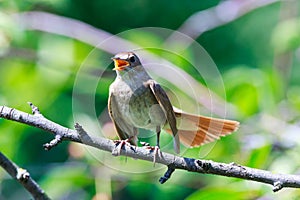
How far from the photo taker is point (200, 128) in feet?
8.92

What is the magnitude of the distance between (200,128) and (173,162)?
656 mm

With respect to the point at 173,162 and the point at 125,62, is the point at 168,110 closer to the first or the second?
the point at 125,62

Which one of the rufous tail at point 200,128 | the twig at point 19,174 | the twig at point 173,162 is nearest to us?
the twig at point 19,174

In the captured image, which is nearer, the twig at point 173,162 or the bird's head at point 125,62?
the twig at point 173,162

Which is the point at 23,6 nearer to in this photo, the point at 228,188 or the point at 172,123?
the point at 172,123

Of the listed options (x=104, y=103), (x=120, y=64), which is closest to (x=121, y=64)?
(x=120, y=64)

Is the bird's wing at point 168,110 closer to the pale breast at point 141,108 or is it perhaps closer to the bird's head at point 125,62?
the pale breast at point 141,108

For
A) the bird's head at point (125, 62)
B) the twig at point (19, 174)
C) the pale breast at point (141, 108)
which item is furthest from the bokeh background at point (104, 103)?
the twig at point (19, 174)

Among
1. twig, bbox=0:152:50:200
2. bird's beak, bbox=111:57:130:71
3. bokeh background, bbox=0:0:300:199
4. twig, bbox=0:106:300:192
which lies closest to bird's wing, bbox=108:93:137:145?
bird's beak, bbox=111:57:130:71

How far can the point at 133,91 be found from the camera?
2.73 m

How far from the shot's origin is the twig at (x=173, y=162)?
1962 millimetres

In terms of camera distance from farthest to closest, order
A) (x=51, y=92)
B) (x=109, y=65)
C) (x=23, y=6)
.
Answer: (x=109, y=65) → (x=51, y=92) → (x=23, y=6)

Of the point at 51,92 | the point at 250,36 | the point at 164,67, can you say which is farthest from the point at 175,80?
the point at 250,36

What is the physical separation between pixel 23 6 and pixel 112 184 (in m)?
1.08
